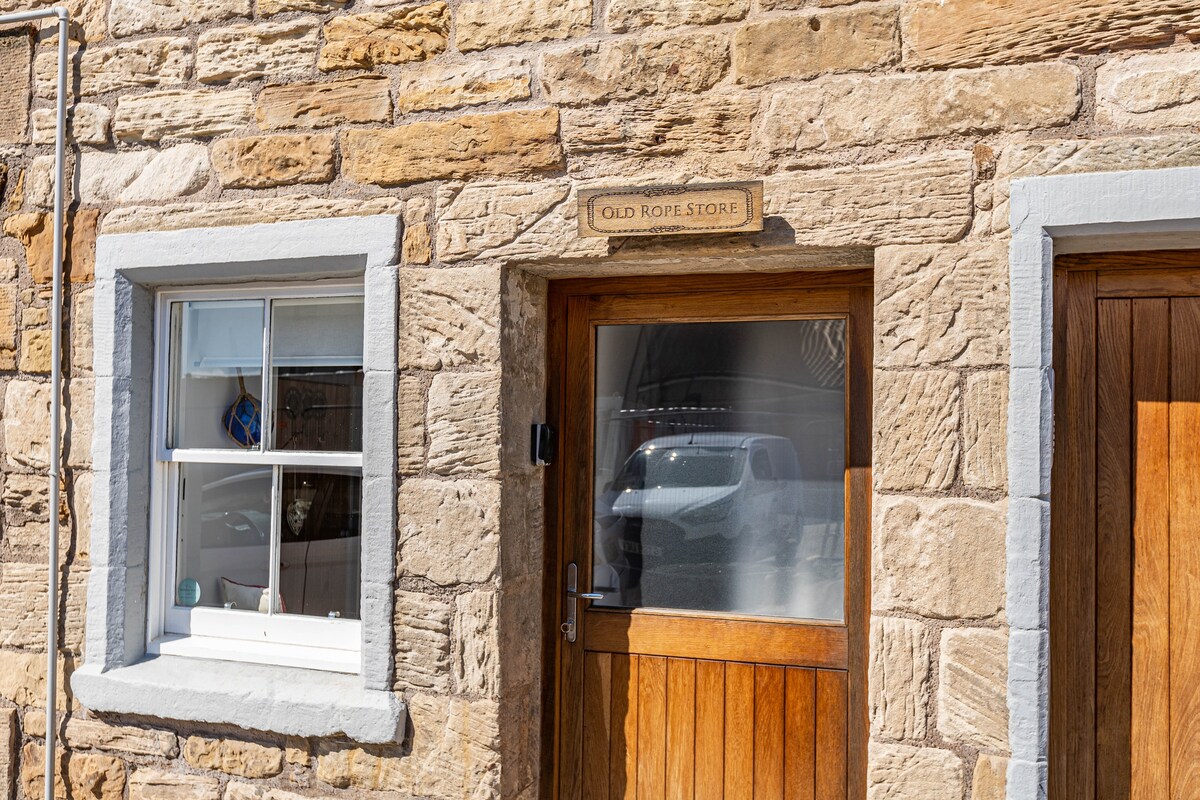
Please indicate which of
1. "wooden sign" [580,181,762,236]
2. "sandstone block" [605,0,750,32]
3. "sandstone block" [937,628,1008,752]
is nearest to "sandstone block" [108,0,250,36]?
"sandstone block" [605,0,750,32]

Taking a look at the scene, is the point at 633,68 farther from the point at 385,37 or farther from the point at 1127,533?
the point at 1127,533

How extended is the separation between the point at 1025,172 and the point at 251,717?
2.72m

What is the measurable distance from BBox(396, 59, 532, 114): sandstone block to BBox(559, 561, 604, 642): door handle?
1.47 m

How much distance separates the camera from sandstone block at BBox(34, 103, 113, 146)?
337 centimetres

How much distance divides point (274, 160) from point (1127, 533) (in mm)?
2732

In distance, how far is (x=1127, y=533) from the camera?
8.41 ft

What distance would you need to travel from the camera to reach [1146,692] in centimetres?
254

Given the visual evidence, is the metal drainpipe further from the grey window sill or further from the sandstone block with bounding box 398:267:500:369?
the sandstone block with bounding box 398:267:500:369

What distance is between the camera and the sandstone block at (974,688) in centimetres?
244

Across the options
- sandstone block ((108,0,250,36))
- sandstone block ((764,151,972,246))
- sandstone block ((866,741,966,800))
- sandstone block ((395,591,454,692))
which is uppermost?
sandstone block ((108,0,250,36))

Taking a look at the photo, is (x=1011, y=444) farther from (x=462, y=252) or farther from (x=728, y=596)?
(x=462, y=252)

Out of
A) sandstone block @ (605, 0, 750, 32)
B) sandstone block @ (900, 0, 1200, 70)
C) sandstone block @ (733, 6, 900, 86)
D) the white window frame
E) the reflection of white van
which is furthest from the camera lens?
the white window frame

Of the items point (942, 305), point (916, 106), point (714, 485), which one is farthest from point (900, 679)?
point (916, 106)

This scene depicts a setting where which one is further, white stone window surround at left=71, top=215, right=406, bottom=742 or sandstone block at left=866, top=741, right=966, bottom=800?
white stone window surround at left=71, top=215, right=406, bottom=742
